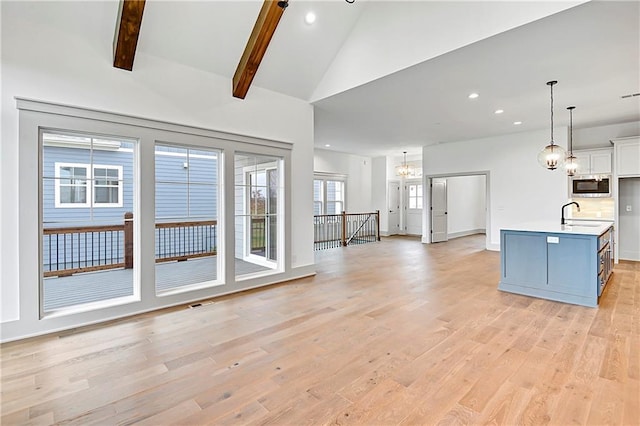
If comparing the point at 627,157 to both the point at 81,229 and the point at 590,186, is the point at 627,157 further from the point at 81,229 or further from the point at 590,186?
the point at 81,229

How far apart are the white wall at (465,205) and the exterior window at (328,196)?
3.85m

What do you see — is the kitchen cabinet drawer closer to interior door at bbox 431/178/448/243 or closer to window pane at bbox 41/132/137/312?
interior door at bbox 431/178/448/243

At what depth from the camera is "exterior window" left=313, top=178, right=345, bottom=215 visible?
1061 centimetres

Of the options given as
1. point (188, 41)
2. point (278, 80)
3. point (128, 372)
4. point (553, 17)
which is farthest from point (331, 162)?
point (128, 372)

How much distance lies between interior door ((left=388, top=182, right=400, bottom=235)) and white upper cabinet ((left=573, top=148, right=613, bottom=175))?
233 inches

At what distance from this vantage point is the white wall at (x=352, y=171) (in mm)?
10539

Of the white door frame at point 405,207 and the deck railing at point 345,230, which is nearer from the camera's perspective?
the deck railing at point 345,230

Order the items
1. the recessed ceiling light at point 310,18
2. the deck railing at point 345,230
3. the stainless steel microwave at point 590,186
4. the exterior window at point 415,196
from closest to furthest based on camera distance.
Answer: the recessed ceiling light at point 310,18
the stainless steel microwave at point 590,186
the deck railing at point 345,230
the exterior window at point 415,196

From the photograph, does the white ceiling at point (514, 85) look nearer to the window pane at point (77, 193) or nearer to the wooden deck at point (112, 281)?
the wooden deck at point (112, 281)

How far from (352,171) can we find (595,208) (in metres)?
6.95

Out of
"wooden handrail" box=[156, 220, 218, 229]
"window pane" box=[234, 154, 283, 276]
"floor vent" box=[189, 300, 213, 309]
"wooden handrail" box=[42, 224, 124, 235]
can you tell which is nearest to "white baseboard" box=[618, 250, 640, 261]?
"window pane" box=[234, 154, 283, 276]

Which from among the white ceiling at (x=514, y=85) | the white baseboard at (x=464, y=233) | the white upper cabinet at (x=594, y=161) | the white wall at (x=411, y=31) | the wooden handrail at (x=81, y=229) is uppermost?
the white wall at (x=411, y=31)

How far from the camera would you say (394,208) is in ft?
40.1

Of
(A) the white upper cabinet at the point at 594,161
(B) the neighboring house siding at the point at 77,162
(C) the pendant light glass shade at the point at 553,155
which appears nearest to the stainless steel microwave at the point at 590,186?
(A) the white upper cabinet at the point at 594,161
